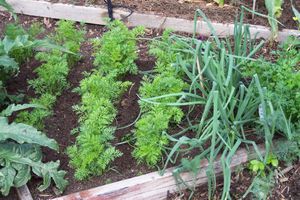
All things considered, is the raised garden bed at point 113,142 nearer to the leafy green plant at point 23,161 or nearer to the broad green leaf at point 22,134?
the leafy green plant at point 23,161

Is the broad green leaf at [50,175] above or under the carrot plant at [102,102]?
under

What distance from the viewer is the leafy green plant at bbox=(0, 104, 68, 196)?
276 centimetres

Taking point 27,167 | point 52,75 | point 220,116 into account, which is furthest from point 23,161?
point 220,116

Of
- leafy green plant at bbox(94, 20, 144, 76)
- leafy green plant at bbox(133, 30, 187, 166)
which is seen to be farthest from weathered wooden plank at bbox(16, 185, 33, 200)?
leafy green plant at bbox(94, 20, 144, 76)

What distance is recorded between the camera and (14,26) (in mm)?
3426

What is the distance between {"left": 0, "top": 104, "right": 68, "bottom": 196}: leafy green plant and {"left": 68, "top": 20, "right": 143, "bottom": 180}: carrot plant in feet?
0.39

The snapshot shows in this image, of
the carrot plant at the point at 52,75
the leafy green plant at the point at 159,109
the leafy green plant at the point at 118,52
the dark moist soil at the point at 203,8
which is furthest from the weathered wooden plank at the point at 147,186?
the dark moist soil at the point at 203,8

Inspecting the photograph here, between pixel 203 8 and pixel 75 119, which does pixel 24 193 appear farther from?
pixel 203 8

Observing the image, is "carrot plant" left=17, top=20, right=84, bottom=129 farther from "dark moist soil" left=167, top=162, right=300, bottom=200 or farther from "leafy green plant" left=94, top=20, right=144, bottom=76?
"dark moist soil" left=167, top=162, right=300, bottom=200

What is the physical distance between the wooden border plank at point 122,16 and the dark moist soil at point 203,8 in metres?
0.07

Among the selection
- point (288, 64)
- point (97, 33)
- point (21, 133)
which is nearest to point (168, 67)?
point (288, 64)

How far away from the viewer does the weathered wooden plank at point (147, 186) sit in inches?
107

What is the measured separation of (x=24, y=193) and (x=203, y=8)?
2.22 m

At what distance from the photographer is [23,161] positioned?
9.23 feet
